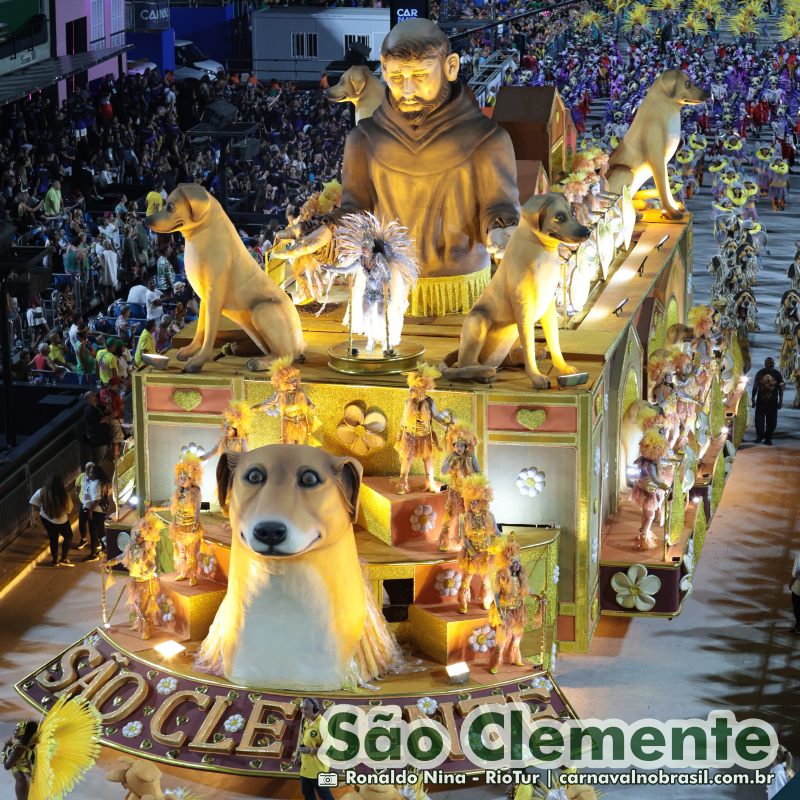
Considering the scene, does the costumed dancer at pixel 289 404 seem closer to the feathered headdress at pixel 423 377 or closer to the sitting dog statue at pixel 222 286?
the sitting dog statue at pixel 222 286

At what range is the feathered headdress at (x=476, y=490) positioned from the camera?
15.6 metres

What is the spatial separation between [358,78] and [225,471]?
619cm

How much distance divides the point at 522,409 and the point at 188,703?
3.41 meters

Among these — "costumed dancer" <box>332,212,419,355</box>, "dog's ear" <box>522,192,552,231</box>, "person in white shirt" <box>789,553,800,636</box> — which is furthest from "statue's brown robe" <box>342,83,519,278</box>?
"person in white shirt" <box>789,553,800,636</box>

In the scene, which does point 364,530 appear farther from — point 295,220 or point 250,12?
point 250,12

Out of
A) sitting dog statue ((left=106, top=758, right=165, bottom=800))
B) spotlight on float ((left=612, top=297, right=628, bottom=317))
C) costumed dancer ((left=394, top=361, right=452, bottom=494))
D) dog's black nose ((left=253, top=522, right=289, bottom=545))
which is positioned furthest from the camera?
spotlight on float ((left=612, top=297, right=628, bottom=317))

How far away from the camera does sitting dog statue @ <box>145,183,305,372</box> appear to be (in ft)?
53.6

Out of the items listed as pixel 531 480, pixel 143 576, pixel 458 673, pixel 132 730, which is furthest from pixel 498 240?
pixel 132 730

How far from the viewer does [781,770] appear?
13.8m

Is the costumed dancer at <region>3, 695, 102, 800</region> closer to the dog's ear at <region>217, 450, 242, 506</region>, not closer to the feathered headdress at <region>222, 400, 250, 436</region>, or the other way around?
the dog's ear at <region>217, 450, 242, 506</region>

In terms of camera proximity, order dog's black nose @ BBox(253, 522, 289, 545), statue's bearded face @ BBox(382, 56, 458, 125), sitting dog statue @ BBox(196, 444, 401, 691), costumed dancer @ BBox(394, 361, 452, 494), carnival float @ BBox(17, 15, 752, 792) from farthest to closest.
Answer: statue's bearded face @ BBox(382, 56, 458, 125) < costumed dancer @ BBox(394, 361, 452, 494) < carnival float @ BBox(17, 15, 752, 792) < sitting dog statue @ BBox(196, 444, 401, 691) < dog's black nose @ BBox(253, 522, 289, 545)

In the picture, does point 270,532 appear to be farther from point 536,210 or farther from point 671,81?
point 671,81

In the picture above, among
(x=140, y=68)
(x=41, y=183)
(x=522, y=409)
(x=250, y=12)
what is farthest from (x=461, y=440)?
(x=250, y=12)

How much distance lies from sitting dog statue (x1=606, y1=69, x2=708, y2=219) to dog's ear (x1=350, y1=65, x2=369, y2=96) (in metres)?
3.11
